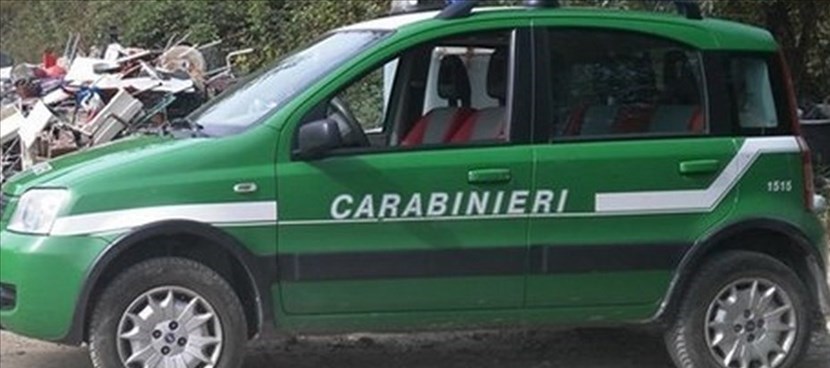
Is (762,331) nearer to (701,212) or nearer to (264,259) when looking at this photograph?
(701,212)

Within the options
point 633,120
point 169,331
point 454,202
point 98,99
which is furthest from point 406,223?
point 98,99

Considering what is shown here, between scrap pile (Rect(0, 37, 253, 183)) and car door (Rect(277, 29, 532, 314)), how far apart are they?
525cm

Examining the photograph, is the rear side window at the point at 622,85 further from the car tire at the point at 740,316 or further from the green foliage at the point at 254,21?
the green foliage at the point at 254,21

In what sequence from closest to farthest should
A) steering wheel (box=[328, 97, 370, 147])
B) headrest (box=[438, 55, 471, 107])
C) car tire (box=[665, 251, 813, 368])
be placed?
1. steering wheel (box=[328, 97, 370, 147])
2. car tire (box=[665, 251, 813, 368])
3. headrest (box=[438, 55, 471, 107])

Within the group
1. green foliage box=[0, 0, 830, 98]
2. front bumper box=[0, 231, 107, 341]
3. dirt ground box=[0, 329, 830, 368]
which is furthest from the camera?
green foliage box=[0, 0, 830, 98]

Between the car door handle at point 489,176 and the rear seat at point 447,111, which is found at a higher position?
the rear seat at point 447,111

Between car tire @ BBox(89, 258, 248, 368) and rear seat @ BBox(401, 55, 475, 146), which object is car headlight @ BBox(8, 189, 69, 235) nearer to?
car tire @ BBox(89, 258, 248, 368)

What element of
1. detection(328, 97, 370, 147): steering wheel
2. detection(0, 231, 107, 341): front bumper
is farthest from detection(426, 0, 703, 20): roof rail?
detection(0, 231, 107, 341): front bumper

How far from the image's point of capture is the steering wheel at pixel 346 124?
571 cm

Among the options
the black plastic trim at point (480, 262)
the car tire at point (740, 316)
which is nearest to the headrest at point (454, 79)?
the black plastic trim at point (480, 262)

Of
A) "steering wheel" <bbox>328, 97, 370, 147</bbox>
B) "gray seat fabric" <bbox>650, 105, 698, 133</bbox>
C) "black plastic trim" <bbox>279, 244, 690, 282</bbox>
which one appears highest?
"steering wheel" <bbox>328, 97, 370, 147</bbox>

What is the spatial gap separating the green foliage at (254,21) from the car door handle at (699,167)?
9.19 ft

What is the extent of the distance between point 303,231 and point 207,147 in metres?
0.56

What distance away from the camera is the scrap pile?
11.7 meters
